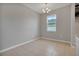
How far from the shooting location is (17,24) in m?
2.21

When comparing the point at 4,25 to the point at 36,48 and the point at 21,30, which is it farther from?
the point at 36,48

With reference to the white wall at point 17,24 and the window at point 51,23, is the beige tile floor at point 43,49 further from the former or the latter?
the window at point 51,23

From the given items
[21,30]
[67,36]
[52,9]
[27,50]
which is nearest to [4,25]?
[21,30]

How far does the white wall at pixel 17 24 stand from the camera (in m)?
1.99

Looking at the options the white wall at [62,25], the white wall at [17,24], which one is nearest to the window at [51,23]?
the white wall at [62,25]

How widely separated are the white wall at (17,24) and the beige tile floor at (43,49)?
20 centimetres

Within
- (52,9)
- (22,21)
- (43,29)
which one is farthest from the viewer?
(22,21)

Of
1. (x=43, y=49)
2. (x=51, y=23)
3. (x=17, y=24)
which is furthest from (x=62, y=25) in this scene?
(x=17, y=24)

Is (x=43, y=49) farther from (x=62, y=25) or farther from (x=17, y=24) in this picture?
(x=17, y=24)

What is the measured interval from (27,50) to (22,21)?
77 centimetres

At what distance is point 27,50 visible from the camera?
1972mm

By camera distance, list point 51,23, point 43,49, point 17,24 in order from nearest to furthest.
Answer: point 51,23 → point 43,49 → point 17,24

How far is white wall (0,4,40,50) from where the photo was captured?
199 cm

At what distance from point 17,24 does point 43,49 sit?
1.01 m
